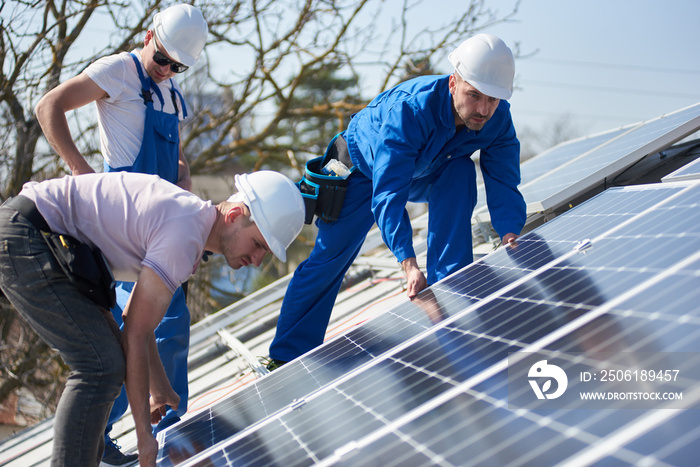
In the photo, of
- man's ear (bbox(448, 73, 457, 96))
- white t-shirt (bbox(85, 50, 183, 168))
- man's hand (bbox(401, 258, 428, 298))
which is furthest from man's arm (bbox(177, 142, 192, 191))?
man's ear (bbox(448, 73, 457, 96))

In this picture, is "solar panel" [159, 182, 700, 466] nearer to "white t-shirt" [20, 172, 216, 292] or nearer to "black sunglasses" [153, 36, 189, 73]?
"white t-shirt" [20, 172, 216, 292]

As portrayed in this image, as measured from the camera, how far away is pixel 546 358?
6.06ft

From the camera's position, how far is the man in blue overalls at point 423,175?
11.4 ft

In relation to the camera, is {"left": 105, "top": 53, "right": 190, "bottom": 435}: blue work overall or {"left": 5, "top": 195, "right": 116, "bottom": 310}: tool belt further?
{"left": 105, "top": 53, "right": 190, "bottom": 435}: blue work overall

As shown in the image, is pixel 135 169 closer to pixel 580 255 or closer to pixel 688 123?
pixel 580 255

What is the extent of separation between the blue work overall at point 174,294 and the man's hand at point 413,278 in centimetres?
144

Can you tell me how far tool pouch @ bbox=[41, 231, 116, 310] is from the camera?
231 cm

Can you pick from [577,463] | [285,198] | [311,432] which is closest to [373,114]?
[285,198]

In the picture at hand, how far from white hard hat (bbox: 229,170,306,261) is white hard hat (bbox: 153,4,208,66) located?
152cm

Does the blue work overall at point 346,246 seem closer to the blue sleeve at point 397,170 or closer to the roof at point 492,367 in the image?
the blue sleeve at point 397,170

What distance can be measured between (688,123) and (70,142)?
444 cm

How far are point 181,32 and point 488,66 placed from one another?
6.35 ft

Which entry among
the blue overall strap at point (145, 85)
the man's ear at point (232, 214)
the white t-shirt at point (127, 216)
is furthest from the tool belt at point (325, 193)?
the white t-shirt at point (127, 216)

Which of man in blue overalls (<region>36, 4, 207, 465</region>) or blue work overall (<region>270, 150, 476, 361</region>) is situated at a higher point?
man in blue overalls (<region>36, 4, 207, 465</region>)
